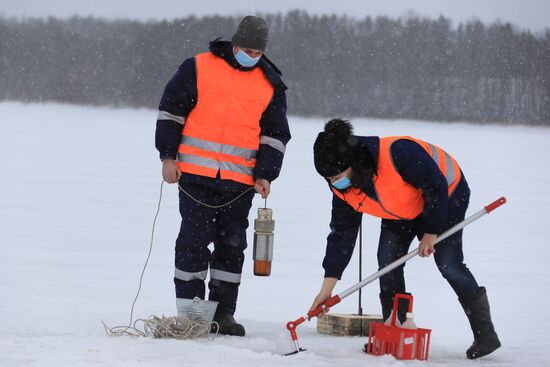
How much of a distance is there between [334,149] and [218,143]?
77cm

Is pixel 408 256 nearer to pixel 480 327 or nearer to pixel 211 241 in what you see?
pixel 480 327

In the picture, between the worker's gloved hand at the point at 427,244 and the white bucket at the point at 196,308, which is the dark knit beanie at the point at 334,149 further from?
the white bucket at the point at 196,308

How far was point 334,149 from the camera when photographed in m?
3.25

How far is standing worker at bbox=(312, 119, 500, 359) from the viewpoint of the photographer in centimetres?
331

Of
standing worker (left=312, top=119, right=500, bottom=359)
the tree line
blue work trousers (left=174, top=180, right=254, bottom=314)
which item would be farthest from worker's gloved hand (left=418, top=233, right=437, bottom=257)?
the tree line

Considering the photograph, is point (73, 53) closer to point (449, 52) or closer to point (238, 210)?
point (449, 52)

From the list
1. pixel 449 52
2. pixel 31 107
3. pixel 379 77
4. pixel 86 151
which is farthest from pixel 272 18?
pixel 86 151

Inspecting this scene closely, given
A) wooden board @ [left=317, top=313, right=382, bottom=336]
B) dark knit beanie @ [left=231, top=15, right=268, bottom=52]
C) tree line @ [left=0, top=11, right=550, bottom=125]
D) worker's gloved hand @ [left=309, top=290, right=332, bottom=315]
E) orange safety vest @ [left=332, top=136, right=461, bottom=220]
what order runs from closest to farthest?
orange safety vest @ [left=332, top=136, right=461, bottom=220] < worker's gloved hand @ [left=309, top=290, right=332, bottom=315] < dark knit beanie @ [left=231, top=15, right=268, bottom=52] < wooden board @ [left=317, top=313, right=382, bottom=336] < tree line @ [left=0, top=11, right=550, bottom=125]

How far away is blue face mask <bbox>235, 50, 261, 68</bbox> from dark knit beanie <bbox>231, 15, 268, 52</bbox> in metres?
0.03

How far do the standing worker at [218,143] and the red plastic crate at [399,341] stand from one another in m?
0.72

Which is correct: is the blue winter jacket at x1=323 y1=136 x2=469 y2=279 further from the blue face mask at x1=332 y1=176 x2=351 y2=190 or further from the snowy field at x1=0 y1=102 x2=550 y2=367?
the snowy field at x1=0 y1=102 x2=550 y2=367

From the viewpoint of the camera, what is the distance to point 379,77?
80.0ft

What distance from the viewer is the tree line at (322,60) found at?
928 inches

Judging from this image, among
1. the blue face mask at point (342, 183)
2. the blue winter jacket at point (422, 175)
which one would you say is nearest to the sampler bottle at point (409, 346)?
the blue winter jacket at point (422, 175)
